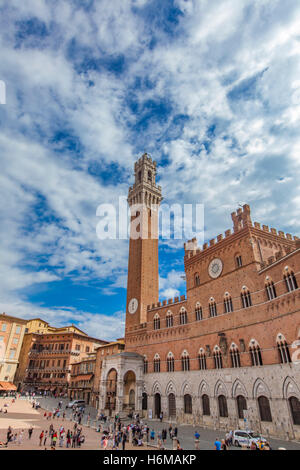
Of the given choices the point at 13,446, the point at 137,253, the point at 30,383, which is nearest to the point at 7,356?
the point at 30,383

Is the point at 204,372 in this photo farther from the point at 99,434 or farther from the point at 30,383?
the point at 30,383

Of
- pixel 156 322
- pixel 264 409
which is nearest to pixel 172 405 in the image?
pixel 156 322

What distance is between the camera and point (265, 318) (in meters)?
25.7

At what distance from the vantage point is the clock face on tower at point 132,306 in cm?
4606

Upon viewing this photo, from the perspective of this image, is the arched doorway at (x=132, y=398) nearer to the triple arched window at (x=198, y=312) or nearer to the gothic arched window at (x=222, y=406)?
the gothic arched window at (x=222, y=406)

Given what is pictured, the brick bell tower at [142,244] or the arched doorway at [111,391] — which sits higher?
the brick bell tower at [142,244]

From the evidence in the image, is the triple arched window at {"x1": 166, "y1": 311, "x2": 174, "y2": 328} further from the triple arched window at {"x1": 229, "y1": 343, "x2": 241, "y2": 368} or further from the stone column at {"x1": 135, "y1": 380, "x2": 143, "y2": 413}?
the triple arched window at {"x1": 229, "y1": 343, "x2": 241, "y2": 368}

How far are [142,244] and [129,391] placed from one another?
73.6 feet

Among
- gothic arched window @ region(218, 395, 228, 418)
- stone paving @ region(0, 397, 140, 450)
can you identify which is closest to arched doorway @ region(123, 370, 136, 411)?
stone paving @ region(0, 397, 140, 450)

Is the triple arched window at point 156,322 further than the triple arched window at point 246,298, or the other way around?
the triple arched window at point 156,322

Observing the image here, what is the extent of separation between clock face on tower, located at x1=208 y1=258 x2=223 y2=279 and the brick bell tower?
15.4 meters

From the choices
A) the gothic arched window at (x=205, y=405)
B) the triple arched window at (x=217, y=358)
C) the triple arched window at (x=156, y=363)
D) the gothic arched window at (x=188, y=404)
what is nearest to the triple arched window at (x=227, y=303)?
the triple arched window at (x=217, y=358)

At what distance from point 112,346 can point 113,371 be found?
7.58m

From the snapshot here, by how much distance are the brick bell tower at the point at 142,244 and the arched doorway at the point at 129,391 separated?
7238 mm
